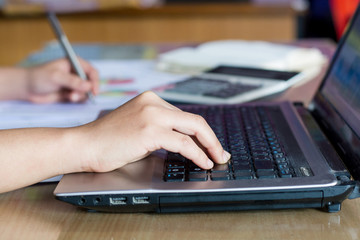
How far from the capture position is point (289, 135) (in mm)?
620

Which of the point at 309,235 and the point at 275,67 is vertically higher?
the point at 309,235

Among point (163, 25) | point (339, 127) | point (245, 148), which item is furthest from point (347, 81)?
point (163, 25)

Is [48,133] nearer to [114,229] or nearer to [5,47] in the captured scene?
[114,229]

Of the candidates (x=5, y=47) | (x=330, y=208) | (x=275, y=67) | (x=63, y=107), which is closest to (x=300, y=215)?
(x=330, y=208)

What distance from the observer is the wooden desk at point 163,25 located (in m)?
2.61

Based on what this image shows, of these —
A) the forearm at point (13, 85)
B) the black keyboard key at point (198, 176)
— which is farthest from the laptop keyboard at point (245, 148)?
the forearm at point (13, 85)

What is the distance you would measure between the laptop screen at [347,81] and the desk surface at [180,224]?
0.46ft

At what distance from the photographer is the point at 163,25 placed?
274 cm

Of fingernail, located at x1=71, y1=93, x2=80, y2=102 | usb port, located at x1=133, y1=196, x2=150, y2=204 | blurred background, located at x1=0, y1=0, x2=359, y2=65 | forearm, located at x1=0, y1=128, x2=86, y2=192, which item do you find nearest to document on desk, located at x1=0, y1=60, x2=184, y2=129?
fingernail, located at x1=71, y1=93, x2=80, y2=102

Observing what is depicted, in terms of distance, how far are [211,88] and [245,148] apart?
1.10 ft

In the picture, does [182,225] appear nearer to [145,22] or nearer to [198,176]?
[198,176]

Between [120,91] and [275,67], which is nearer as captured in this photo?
[120,91]

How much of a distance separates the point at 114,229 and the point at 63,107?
1.53 ft

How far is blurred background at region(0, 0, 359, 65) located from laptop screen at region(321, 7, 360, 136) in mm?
1845
